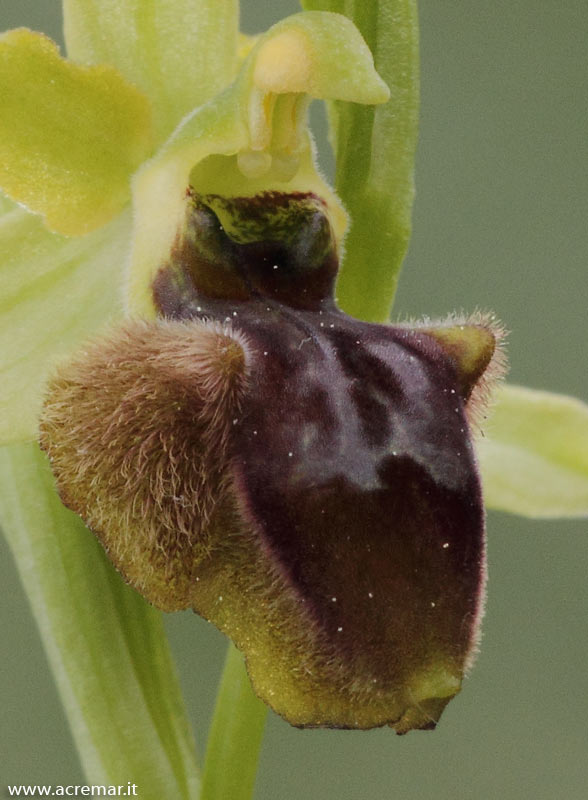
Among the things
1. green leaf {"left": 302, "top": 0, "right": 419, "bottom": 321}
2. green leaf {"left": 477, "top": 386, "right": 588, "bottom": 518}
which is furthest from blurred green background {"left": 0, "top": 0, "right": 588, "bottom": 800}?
green leaf {"left": 302, "top": 0, "right": 419, "bottom": 321}

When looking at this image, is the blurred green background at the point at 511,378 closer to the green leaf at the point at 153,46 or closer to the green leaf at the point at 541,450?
the green leaf at the point at 541,450

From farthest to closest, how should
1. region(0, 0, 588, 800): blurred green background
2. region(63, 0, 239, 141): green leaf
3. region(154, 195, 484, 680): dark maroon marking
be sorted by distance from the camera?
region(0, 0, 588, 800): blurred green background
region(63, 0, 239, 141): green leaf
region(154, 195, 484, 680): dark maroon marking

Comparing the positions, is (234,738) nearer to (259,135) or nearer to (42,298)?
(42,298)

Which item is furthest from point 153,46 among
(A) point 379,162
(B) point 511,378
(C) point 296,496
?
(B) point 511,378

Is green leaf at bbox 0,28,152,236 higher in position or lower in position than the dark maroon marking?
higher

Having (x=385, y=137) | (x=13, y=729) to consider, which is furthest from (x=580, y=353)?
(x=385, y=137)

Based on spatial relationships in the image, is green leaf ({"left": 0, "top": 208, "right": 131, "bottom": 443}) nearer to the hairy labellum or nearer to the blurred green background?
the hairy labellum
